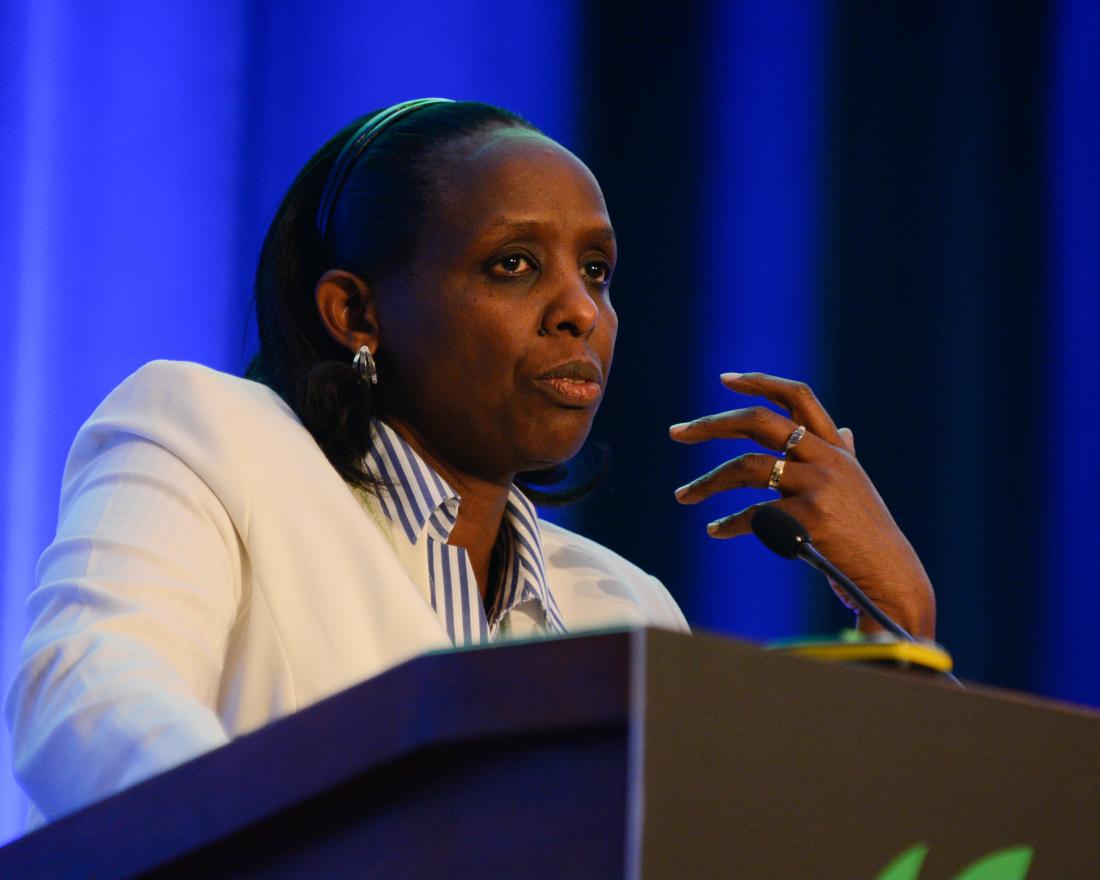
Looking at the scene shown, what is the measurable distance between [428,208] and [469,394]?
181 mm

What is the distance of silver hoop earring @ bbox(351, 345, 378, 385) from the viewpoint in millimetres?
1524

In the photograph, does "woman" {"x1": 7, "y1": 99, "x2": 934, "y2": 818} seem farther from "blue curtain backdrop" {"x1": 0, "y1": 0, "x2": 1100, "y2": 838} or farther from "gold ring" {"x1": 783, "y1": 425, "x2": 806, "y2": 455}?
"blue curtain backdrop" {"x1": 0, "y1": 0, "x2": 1100, "y2": 838}

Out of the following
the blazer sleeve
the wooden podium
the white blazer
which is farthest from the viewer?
the white blazer

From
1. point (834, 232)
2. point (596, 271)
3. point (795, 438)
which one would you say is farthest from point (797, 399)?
point (834, 232)

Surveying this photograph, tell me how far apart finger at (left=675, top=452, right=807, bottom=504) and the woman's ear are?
0.36m

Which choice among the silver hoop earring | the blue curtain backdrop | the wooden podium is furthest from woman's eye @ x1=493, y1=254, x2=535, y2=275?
the wooden podium

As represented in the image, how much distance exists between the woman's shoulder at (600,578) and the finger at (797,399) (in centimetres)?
22

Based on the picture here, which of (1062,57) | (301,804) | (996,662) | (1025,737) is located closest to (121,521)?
(301,804)

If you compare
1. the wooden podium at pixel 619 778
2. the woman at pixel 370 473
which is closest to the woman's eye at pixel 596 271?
the woman at pixel 370 473

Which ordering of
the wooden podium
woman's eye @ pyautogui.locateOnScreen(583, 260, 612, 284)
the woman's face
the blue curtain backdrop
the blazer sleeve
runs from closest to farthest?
the wooden podium, the blazer sleeve, the woman's face, woman's eye @ pyautogui.locateOnScreen(583, 260, 612, 284), the blue curtain backdrop

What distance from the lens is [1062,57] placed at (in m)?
2.80

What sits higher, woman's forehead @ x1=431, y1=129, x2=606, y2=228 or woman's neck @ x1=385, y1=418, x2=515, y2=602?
woman's forehead @ x1=431, y1=129, x2=606, y2=228

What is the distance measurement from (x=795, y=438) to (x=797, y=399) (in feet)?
0.14

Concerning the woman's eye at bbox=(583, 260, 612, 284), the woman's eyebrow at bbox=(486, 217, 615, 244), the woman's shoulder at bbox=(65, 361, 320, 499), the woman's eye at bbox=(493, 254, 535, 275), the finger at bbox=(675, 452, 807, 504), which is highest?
the woman's eyebrow at bbox=(486, 217, 615, 244)
